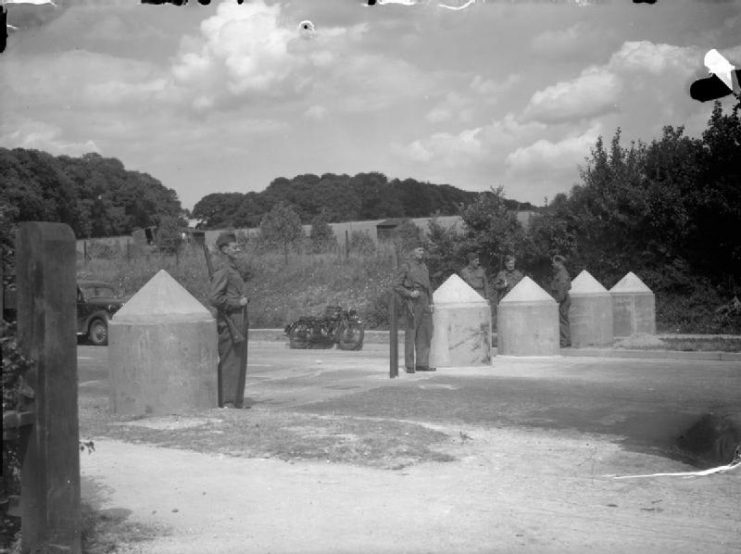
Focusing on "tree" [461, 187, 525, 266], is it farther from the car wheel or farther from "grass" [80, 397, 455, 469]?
"grass" [80, 397, 455, 469]

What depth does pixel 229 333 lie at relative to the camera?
1015 cm

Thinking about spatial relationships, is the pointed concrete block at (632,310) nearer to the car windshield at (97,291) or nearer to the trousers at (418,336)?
the trousers at (418,336)

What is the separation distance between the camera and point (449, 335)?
1482cm

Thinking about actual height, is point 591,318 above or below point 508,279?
below

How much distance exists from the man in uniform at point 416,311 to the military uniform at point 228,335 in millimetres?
4256

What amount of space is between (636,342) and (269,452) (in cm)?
1194

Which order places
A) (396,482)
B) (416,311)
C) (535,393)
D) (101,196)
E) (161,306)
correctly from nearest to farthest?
(396,482) → (161,306) → (535,393) → (416,311) → (101,196)

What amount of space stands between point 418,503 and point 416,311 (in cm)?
826

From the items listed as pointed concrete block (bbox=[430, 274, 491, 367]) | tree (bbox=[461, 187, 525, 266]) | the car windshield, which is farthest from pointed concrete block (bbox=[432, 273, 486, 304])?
the car windshield

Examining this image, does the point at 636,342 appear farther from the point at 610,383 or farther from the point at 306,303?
the point at 306,303

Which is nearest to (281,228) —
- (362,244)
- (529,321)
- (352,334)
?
(362,244)

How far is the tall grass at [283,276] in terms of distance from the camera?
95.4 ft

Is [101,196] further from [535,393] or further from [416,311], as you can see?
[535,393]

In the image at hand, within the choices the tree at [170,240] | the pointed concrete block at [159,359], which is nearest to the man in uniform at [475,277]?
the pointed concrete block at [159,359]
